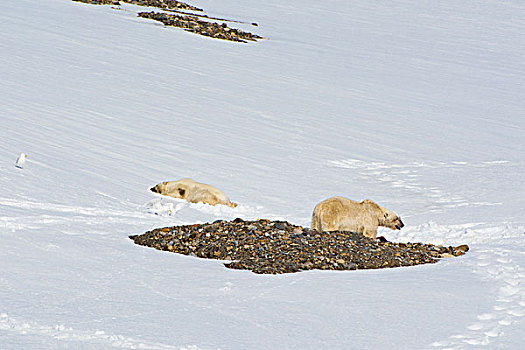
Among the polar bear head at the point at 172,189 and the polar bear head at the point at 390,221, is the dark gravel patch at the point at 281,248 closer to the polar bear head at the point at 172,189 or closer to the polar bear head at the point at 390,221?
the polar bear head at the point at 390,221

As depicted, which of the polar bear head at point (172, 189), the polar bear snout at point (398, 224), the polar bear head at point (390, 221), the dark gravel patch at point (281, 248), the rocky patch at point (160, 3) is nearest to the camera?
the dark gravel patch at point (281, 248)

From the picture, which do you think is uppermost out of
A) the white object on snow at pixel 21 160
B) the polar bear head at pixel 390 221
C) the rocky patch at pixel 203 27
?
the rocky patch at pixel 203 27

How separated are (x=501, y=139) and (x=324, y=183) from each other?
753cm

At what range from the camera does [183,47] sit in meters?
27.0

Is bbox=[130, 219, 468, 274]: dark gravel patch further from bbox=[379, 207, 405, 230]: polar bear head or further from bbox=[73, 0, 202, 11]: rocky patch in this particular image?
bbox=[73, 0, 202, 11]: rocky patch

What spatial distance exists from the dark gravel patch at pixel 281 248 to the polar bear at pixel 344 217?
2.34 ft

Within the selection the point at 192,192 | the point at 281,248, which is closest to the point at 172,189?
the point at 192,192

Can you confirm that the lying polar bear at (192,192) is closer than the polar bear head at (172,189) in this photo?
Yes

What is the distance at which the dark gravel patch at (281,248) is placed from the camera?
269 inches

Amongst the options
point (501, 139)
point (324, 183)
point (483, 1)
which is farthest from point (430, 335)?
point (483, 1)

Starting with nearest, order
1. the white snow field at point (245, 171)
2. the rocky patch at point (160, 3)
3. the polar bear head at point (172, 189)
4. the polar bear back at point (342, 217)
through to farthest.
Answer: the white snow field at point (245, 171) → the polar bear back at point (342, 217) → the polar bear head at point (172, 189) → the rocky patch at point (160, 3)

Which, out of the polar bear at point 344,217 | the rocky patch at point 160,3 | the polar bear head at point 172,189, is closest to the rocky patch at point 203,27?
the rocky patch at point 160,3

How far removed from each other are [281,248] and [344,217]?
233cm

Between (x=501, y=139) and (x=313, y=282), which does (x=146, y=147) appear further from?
(x=501, y=139)
